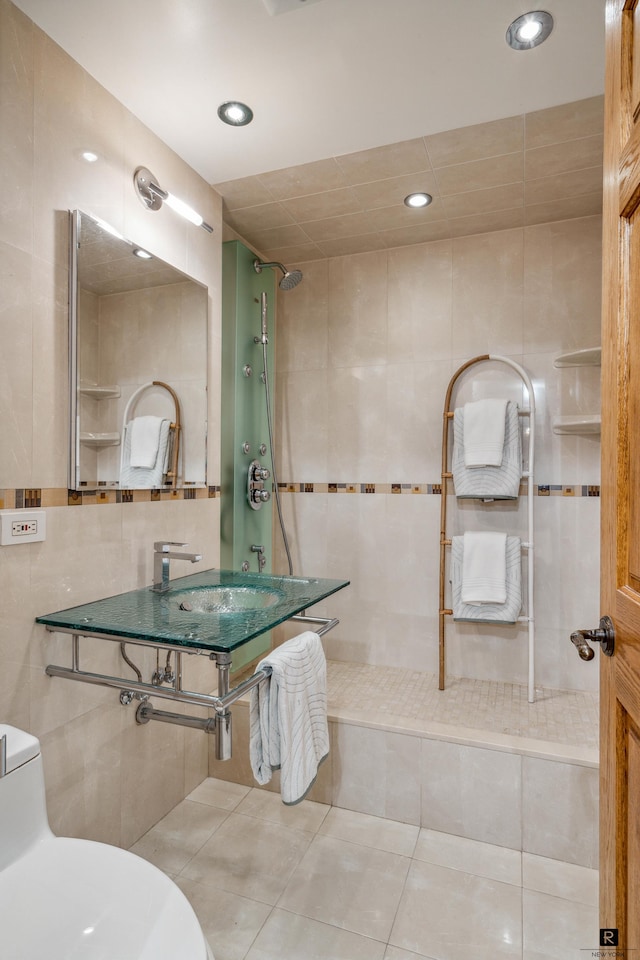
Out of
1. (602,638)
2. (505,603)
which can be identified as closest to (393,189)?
(505,603)

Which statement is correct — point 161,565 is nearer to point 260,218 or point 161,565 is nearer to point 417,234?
point 260,218

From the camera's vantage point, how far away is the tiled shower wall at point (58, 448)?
53.5 inches

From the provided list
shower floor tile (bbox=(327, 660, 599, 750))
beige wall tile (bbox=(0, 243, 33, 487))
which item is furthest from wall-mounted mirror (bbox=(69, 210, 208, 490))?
shower floor tile (bbox=(327, 660, 599, 750))

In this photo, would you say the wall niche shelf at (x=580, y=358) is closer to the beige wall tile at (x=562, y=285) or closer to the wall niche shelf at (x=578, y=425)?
the beige wall tile at (x=562, y=285)

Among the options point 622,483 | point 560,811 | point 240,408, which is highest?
point 240,408

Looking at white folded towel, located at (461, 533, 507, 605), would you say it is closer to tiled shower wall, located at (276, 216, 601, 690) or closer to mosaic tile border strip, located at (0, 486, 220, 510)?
tiled shower wall, located at (276, 216, 601, 690)

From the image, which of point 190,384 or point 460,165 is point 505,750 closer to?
point 190,384

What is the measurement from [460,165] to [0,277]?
165cm

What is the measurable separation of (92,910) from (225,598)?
3.15ft

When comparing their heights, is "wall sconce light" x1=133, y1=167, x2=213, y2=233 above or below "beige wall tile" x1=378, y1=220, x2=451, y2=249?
below

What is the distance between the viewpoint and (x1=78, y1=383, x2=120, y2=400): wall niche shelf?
5.10 ft

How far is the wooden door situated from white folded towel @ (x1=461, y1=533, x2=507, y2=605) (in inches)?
57.9

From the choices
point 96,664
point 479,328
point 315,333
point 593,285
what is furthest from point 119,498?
point 593,285

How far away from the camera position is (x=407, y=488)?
2.76m
